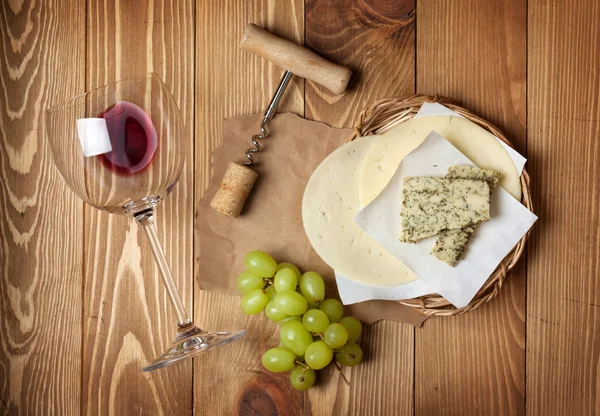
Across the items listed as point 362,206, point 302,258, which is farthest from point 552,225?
point 302,258

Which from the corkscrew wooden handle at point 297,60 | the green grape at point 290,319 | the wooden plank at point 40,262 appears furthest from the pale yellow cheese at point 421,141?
the wooden plank at point 40,262

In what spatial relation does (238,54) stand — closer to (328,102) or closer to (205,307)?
(328,102)

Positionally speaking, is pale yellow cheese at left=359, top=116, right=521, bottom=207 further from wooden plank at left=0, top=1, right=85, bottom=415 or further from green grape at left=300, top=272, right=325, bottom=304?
wooden plank at left=0, top=1, right=85, bottom=415

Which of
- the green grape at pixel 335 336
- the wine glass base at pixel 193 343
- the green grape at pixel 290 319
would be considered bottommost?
the wine glass base at pixel 193 343

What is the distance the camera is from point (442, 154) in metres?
0.90

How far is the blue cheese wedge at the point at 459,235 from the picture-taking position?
881 mm

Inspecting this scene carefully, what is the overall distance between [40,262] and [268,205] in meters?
0.46

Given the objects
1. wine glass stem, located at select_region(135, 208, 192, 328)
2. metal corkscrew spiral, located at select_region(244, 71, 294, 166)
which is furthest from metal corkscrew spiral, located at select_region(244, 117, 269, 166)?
wine glass stem, located at select_region(135, 208, 192, 328)

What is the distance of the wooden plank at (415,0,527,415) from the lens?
3.15 feet

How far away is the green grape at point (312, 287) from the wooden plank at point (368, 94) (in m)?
0.13

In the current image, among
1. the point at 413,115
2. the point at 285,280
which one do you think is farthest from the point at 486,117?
the point at 285,280

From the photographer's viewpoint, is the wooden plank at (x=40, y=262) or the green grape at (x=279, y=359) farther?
the wooden plank at (x=40, y=262)

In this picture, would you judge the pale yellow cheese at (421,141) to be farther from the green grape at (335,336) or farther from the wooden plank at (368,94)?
the green grape at (335,336)

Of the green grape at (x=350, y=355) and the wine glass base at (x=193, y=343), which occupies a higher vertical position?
the wine glass base at (x=193, y=343)
